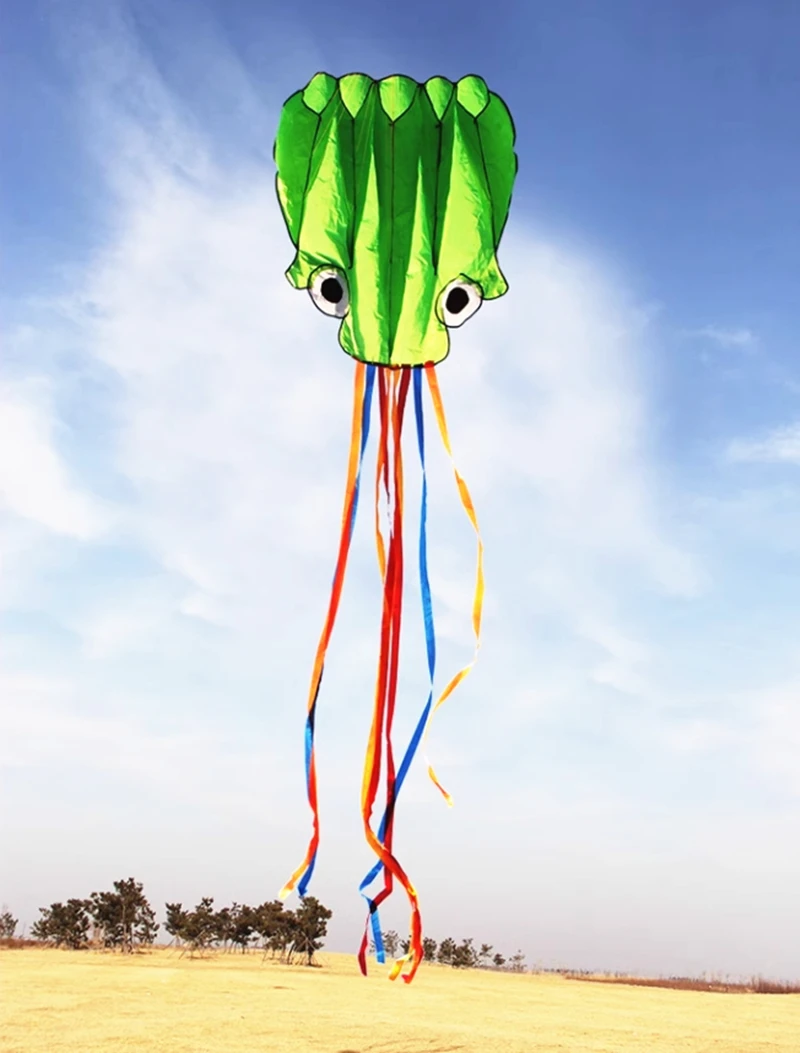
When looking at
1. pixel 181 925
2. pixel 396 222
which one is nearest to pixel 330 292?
pixel 396 222

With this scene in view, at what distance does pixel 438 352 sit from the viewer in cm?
617

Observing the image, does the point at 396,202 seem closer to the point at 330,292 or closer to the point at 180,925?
the point at 330,292

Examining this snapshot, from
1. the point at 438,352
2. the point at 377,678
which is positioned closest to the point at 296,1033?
the point at 377,678

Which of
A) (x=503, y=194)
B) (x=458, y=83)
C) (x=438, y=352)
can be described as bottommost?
(x=438, y=352)

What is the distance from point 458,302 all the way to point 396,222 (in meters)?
0.71

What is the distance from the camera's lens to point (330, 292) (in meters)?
6.17

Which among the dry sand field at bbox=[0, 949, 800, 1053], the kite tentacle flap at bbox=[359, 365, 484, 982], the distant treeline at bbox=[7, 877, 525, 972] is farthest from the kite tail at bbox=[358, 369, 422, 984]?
the distant treeline at bbox=[7, 877, 525, 972]

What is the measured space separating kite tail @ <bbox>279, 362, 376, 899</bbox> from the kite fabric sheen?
0.04 ft

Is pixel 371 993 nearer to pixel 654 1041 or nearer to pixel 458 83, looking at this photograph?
pixel 654 1041

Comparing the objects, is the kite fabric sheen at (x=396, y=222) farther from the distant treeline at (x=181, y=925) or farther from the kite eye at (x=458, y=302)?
the distant treeline at (x=181, y=925)

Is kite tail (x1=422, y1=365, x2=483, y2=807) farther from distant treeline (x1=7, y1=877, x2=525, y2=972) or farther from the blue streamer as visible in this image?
distant treeline (x1=7, y1=877, x2=525, y2=972)

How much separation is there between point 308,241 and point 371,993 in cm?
1435

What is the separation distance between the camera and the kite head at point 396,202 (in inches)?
242

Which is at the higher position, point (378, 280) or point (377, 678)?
point (378, 280)
